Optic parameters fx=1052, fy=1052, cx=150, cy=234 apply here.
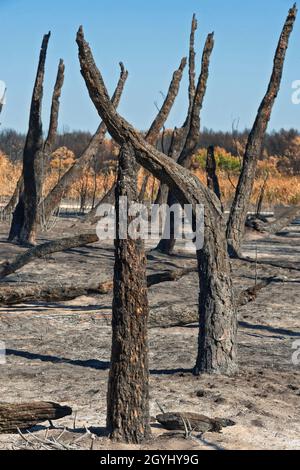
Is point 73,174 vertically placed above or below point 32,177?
above

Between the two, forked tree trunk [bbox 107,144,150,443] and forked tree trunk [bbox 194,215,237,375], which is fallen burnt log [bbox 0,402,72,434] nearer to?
forked tree trunk [bbox 107,144,150,443]

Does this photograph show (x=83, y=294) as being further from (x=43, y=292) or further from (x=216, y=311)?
(x=216, y=311)

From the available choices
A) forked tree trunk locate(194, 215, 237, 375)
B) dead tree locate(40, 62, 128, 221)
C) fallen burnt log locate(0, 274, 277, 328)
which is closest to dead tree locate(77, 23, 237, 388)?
forked tree trunk locate(194, 215, 237, 375)

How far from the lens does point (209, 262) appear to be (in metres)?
8.19

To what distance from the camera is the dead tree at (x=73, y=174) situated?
18031mm

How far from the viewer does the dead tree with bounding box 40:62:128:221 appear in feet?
59.2

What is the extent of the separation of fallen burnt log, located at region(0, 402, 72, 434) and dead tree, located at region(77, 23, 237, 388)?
84.7 inches

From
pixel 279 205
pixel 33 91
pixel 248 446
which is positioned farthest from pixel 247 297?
pixel 279 205

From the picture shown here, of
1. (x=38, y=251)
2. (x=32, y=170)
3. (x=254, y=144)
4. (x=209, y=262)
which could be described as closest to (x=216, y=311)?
(x=209, y=262)

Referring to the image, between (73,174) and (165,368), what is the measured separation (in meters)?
10.1

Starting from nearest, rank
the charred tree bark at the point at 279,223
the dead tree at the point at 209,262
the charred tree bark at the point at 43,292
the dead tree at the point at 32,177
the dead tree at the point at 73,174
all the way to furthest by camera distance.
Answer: the dead tree at the point at 209,262 → the charred tree bark at the point at 43,292 → the dead tree at the point at 32,177 → the charred tree bark at the point at 279,223 → the dead tree at the point at 73,174

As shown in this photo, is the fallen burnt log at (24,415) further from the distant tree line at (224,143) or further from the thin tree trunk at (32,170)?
the distant tree line at (224,143)

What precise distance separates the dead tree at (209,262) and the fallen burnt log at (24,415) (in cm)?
215

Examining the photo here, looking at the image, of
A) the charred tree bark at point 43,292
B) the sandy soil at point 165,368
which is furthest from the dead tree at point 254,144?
the charred tree bark at point 43,292
